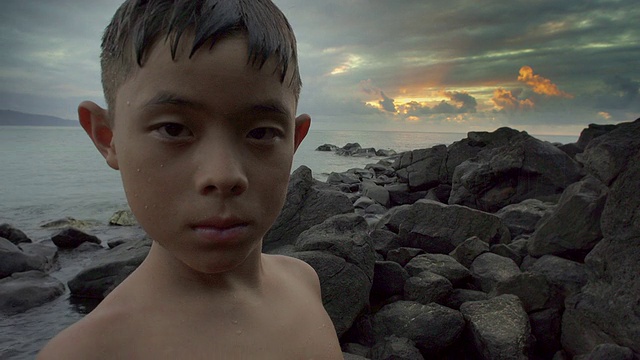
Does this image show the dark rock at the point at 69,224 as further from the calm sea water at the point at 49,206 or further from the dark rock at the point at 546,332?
the dark rock at the point at 546,332

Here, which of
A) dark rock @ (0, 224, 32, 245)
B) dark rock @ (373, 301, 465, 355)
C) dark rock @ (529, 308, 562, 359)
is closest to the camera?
dark rock @ (373, 301, 465, 355)

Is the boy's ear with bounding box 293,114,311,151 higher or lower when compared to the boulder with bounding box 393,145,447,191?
higher

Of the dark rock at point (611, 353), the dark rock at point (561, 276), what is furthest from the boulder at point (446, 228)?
the dark rock at point (611, 353)

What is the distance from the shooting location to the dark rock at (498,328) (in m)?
3.52

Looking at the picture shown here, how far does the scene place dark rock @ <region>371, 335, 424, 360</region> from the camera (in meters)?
3.51

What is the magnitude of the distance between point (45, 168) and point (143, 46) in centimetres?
2335

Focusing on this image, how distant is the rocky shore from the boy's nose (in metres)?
2.38

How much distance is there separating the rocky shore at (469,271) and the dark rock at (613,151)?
1 centimetres

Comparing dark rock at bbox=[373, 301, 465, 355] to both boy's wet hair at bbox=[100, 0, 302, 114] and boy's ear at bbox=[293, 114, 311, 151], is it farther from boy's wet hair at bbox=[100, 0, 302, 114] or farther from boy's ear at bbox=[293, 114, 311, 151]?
boy's wet hair at bbox=[100, 0, 302, 114]

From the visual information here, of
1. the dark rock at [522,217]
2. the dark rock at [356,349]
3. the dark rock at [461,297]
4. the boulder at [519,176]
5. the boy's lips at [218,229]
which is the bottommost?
the dark rock at [356,349]

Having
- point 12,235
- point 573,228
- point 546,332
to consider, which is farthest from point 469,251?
point 12,235

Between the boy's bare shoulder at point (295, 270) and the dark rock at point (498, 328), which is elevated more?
the boy's bare shoulder at point (295, 270)

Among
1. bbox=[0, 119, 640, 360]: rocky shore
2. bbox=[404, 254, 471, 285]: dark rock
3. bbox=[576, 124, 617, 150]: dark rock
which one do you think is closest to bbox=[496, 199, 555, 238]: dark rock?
bbox=[0, 119, 640, 360]: rocky shore

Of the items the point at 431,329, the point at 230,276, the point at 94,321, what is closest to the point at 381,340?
the point at 431,329
